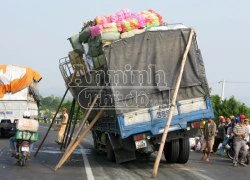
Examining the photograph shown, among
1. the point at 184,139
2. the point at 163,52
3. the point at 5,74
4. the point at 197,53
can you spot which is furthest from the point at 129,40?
the point at 5,74

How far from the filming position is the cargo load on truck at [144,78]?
41.5 feet

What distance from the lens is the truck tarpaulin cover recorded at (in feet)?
79.2

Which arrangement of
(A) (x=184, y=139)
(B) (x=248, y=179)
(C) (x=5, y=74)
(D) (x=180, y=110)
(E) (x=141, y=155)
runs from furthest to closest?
(C) (x=5, y=74), (E) (x=141, y=155), (A) (x=184, y=139), (D) (x=180, y=110), (B) (x=248, y=179)

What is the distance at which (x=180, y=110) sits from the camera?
13.0 metres

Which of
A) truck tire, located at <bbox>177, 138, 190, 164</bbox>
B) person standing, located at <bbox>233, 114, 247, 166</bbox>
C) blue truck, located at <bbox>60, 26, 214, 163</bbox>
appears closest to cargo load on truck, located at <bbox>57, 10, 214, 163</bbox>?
blue truck, located at <bbox>60, 26, 214, 163</bbox>

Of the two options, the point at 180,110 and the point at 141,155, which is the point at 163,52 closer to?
the point at 180,110

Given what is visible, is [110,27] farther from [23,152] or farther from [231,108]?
[231,108]

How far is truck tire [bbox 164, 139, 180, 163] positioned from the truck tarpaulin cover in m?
11.7

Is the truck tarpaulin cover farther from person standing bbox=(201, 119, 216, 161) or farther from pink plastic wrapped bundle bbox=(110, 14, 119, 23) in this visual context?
pink plastic wrapped bundle bbox=(110, 14, 119, 23)

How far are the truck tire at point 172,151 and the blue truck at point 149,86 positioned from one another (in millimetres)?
625

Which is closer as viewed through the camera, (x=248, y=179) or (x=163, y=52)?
(x=248, y=179)

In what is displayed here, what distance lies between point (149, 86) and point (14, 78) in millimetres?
12857

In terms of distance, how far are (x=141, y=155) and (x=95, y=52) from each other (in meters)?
4.32

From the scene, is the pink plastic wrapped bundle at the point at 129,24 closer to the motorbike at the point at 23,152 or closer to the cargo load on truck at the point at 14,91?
the motorbike at the point at 23,152
